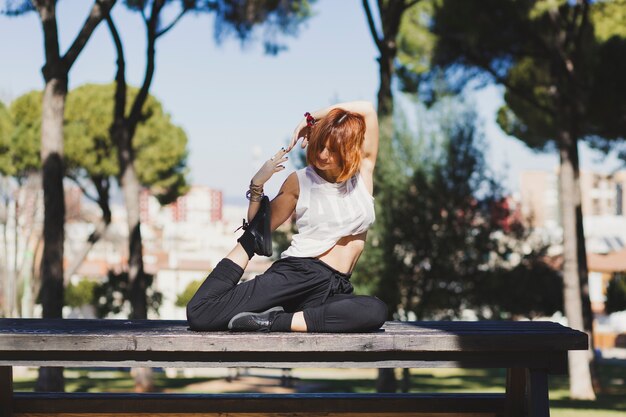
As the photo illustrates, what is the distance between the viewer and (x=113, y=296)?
25.5 m

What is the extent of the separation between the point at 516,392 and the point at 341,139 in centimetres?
138

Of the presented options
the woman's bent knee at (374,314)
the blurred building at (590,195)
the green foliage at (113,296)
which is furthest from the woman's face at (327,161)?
the blurred building at (590,195)

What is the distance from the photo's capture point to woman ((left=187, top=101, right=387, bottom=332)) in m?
3.97

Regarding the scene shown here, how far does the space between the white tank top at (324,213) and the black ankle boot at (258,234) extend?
0.41ft

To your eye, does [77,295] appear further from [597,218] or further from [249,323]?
[597,218]

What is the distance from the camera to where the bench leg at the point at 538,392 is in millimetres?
3949

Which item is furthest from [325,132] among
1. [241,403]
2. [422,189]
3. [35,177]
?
[35,177]

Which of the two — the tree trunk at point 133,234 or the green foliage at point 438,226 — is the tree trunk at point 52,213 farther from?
the green foliage at point 438,226

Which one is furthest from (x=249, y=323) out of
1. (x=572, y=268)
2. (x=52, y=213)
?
(x=572, y=268)

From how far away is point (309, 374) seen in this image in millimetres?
22031

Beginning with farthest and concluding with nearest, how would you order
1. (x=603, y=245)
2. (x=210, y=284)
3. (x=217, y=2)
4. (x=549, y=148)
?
(x=603, y=245)
(x=549, y=148)
(x=217, y=2)
(x=210, y=284)

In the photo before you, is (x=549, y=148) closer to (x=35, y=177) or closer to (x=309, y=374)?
(x=309, y=374)

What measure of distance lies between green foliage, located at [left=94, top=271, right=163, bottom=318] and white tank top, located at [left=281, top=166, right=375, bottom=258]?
1965cm

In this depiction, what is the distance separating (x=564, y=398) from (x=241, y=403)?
1132 centimetres
